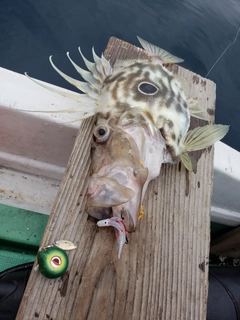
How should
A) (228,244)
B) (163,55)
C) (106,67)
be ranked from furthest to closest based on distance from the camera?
(228,244) → (163,55) → (106,67)

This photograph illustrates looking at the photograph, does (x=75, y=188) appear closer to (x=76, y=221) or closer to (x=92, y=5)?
(x=76, y=221)

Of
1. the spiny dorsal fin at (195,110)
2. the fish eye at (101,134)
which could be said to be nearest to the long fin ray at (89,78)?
the fish eye at (101,134)

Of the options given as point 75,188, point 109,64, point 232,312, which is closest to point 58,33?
point 109,64

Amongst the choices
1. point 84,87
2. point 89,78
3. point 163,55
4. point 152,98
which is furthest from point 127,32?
point 152,98

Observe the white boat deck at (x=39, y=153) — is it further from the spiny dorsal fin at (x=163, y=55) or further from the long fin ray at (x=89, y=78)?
the spiny dorsal fin at (x=163, y=55)

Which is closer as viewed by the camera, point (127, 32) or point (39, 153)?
point (39, 153)

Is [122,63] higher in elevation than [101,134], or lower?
higher

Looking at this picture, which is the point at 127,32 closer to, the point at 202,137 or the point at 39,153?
the point at 39,153

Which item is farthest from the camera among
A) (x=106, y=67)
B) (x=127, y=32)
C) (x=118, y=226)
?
(x=127, y=32)

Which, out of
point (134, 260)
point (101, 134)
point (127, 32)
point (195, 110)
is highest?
point (127, 32)
